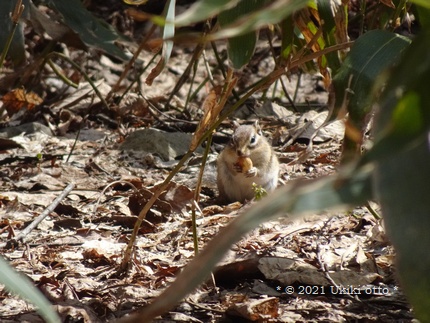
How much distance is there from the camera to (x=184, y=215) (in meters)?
4.28

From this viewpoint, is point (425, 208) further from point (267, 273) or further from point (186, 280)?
point (267, 273)

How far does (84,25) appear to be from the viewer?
5484 millimetres

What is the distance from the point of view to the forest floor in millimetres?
2807

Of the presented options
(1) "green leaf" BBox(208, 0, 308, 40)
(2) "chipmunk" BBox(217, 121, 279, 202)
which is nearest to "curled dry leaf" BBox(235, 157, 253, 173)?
(2) "chipmunk" BBox(217, 121, 279, 202)

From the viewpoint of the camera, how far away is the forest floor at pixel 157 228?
281 cm

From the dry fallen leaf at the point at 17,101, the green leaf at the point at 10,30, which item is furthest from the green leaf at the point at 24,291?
the dry fallen leaf at the point at 17,101

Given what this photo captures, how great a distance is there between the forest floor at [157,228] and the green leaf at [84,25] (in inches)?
30.4

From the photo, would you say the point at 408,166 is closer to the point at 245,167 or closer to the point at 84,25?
the point at 245,167

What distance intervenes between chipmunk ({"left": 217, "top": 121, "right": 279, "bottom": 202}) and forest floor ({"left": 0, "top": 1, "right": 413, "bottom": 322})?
0.74ft

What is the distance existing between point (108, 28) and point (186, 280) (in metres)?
4.95

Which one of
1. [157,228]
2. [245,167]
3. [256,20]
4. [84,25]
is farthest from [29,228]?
[256,20]

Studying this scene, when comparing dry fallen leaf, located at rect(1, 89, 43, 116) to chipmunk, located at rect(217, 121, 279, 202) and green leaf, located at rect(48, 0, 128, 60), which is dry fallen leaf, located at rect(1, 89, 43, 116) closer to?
green leaf, located at rect(48, 0, 128, 60)

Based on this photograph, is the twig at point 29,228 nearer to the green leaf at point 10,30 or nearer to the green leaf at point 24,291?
the green leaf at point 10,30

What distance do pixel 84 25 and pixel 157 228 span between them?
211 centimetres
